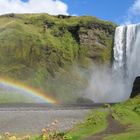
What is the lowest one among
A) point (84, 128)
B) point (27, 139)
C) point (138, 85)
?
point (27, 139)

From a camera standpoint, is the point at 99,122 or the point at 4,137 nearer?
the point at 4,137

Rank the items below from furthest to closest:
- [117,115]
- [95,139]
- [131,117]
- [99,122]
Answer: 1. [117,115]
2. [131,117]
3. [99,122]
4. [95,139]

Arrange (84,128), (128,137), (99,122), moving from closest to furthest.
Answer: (128,137), (84,128), (99,122)

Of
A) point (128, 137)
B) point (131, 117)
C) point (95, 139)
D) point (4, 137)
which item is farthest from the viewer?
point (131, 117)

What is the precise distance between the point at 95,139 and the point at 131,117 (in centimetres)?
2232

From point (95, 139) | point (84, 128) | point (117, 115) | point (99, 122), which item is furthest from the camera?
point (117, 115)

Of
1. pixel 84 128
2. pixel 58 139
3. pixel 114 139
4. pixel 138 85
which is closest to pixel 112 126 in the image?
pixel 84 128

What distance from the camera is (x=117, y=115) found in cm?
5806

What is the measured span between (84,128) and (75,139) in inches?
613

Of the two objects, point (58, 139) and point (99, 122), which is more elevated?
point (99, 122)

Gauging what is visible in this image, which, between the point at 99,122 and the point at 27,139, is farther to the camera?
the point at 99,122

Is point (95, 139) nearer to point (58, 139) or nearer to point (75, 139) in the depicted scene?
point (75, 139)

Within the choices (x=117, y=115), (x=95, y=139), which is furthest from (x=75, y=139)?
(x=117, y=115)

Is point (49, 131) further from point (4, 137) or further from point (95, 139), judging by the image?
point (95, 139)
